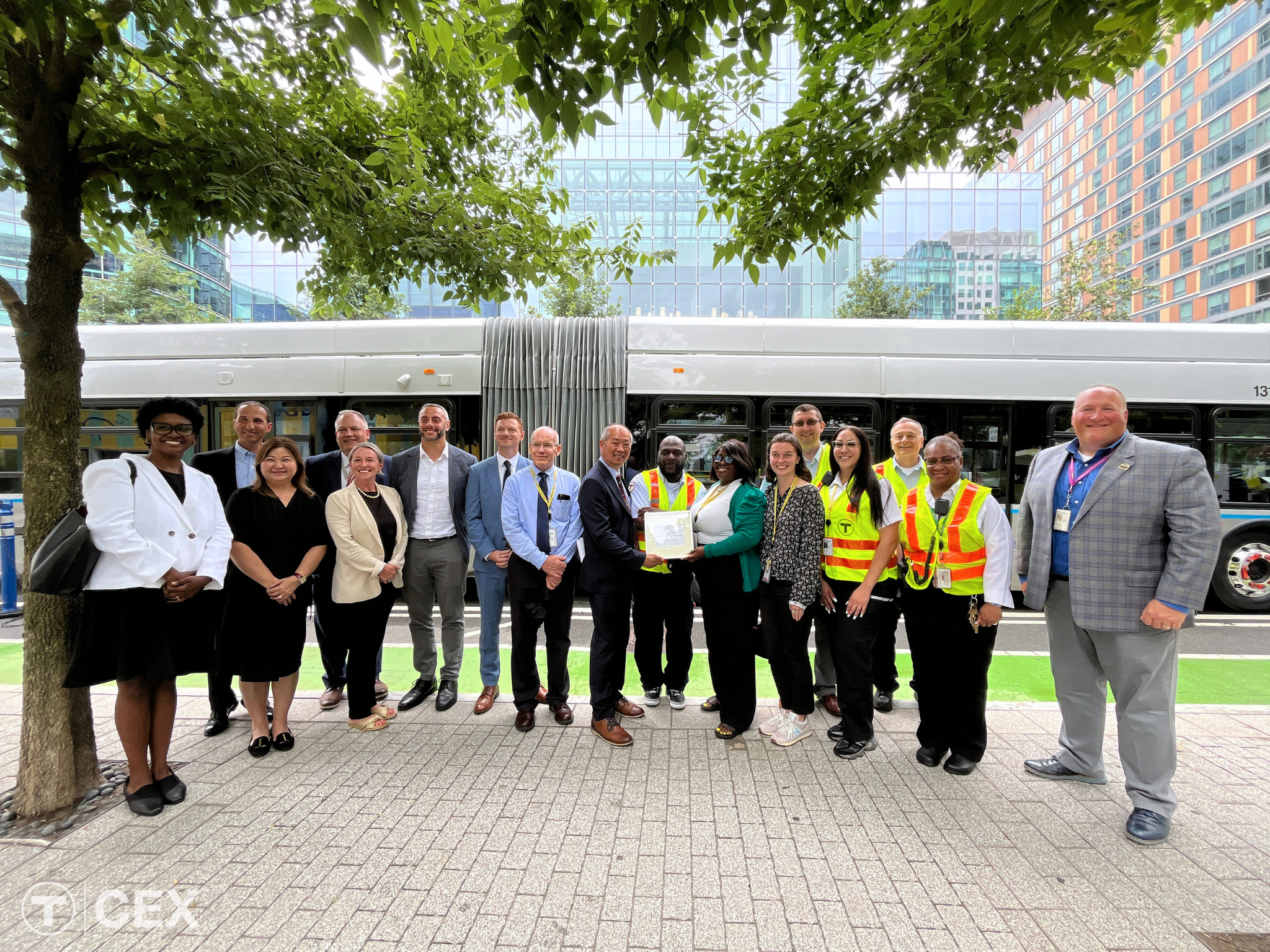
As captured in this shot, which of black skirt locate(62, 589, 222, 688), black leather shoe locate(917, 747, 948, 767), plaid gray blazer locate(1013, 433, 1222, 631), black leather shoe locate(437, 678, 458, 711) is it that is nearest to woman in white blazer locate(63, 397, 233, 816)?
black skirt locate(62, 589, 222, 688)

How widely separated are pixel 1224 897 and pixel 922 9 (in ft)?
13.2

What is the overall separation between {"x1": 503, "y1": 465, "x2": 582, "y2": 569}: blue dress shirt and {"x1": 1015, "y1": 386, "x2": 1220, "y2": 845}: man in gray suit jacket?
2.84 metres

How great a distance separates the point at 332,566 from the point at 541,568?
141 cm

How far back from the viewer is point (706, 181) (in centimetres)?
445

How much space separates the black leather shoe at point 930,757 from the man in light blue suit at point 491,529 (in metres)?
2.83

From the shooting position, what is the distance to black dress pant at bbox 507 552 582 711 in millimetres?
4215

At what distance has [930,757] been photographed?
3662mm

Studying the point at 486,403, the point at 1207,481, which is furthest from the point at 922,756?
the point at 486,403

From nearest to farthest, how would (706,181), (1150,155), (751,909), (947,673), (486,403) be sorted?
1. (751,909)
2. (947,673)
3. (706,181)
4. (486,403)
5. (1150,155)

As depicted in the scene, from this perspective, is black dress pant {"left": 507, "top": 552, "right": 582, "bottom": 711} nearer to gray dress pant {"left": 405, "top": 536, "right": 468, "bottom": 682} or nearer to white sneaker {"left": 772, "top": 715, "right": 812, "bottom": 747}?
gray dress pant {"left": 405, "top": 536, "right": 468, "bottom": 682}

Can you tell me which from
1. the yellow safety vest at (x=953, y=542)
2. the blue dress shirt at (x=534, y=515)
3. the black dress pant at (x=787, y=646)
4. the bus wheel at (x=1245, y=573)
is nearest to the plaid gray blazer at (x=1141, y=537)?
the yellow safety vest at (x=953, y=542)

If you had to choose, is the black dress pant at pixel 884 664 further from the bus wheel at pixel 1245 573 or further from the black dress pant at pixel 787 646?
the bus wheel at pixel 1245 573

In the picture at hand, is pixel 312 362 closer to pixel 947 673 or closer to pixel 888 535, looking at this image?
pixel 888 535

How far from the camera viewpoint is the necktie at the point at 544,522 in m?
4.38
